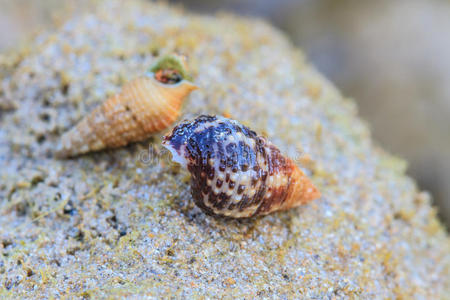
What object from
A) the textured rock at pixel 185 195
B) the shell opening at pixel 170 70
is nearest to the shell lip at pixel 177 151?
the textured rock at pixel 185 195

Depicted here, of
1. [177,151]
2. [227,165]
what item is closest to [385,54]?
[227,165]

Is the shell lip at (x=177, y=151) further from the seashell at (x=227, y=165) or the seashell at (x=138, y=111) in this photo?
the seashell at (x=138, y=111)

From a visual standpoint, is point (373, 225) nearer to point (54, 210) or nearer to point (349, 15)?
point (54, 210)

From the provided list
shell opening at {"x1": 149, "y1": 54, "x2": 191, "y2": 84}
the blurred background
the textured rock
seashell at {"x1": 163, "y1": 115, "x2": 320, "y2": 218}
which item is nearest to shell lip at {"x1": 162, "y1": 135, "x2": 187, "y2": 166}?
seashell at {"x1": 163, "y1": 115, "x2": 320, "y2": 218}

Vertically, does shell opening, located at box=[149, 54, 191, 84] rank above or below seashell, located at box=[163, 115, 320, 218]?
above

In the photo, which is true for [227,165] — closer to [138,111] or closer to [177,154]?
[177,154]

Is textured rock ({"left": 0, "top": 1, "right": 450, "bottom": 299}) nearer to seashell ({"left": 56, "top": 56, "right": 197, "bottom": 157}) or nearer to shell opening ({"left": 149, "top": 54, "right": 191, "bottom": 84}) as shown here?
seashell ({"left": 56, "top": 56, "right": 197, "bottom": 157})

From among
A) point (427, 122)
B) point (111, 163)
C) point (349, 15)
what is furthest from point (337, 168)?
point (349, 15)
